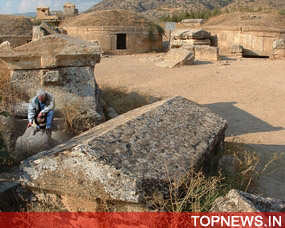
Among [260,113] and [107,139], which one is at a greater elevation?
[107,139]

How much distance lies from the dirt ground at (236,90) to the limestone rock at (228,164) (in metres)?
0.38

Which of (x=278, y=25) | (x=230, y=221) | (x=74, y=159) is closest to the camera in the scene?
(x=230, y=221)

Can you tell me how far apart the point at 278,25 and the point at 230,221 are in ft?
63.9

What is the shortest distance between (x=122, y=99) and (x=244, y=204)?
5088 millimetres

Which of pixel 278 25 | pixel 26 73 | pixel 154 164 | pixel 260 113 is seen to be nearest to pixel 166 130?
pixel 154 164

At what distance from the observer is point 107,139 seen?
278 cm

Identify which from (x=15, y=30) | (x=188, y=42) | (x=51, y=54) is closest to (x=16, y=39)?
(x=15, y=30)

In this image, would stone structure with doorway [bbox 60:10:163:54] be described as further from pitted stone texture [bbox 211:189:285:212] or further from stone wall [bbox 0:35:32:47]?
pitted stone texture [bbox 211:189:285:212]

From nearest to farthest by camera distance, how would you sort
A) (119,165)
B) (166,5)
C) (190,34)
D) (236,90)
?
1. (119,165)
2. (236,90)
3. (190,34)
4. (166,5)

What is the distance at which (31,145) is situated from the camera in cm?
370

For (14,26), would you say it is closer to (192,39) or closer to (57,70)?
(192,39)

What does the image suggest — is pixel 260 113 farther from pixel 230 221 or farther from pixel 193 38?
pixel 193 38

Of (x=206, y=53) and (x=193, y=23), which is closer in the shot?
(x=206, y=53)

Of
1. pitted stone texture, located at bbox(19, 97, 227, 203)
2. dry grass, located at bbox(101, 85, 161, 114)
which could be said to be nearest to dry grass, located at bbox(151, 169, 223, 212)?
pitted stone texture, located at bbox(19, 97, 227, 203)
